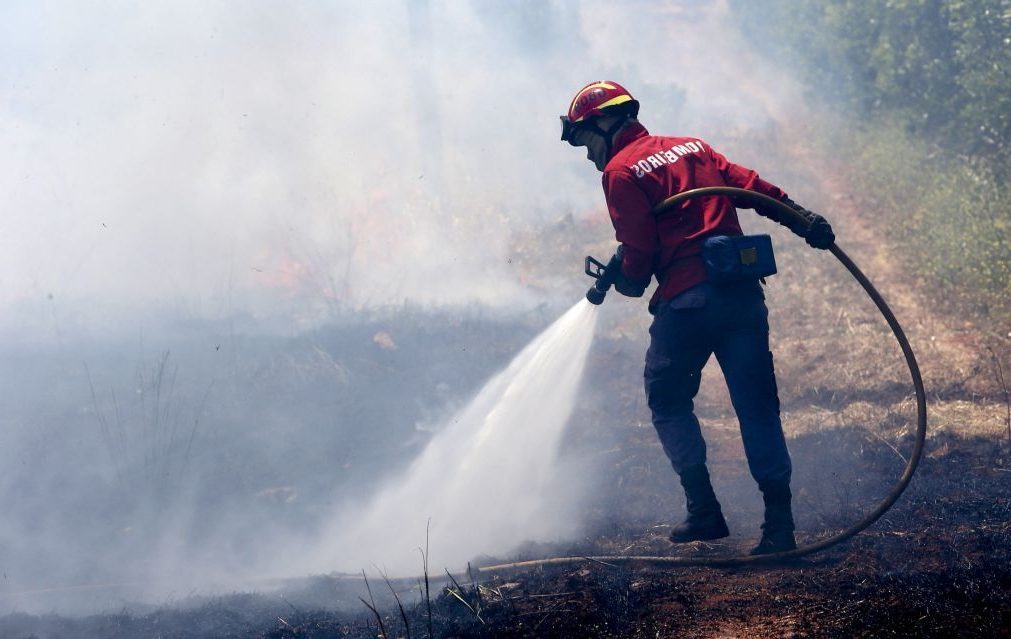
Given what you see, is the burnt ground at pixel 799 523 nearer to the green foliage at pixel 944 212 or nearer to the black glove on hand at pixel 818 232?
the green foliage at pixel 944 212

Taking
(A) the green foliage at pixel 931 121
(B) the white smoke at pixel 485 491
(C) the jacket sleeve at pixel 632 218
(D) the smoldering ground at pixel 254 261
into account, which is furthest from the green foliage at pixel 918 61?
(C) the jacket sleeve at pixel 632 218

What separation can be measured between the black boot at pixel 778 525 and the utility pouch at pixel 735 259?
1.00 meters

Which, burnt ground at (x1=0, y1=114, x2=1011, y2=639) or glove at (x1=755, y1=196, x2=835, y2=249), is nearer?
burnt ground at (x1=0, y1=114, x2=1011, y2=639)

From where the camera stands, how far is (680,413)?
400cm

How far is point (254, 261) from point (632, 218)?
6.68 m

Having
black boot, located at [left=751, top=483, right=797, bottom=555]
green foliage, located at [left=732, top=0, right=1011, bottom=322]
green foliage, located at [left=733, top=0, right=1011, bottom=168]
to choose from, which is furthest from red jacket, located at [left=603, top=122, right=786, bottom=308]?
green foliage, located at [left=733, top=0, right=1011, bottom=168]

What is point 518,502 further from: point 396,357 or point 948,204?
point 948,204

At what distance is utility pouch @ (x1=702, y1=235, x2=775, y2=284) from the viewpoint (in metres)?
3.63

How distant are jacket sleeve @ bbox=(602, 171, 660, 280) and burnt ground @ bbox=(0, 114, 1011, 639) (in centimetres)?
151

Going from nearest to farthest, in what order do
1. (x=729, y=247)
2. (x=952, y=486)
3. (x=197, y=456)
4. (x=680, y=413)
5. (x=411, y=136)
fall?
(x=729, y=247) < (x=680, y=413) < (x=952, y=486) < (x=197, y=456) < (x=411, y=136)

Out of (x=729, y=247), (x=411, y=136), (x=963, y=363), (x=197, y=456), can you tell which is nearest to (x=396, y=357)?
(x=197, y=456)

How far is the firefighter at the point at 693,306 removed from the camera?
3.72m

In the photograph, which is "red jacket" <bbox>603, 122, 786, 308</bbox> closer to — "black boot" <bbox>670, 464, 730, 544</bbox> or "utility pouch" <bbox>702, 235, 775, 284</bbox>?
"utility pouch" <bbox>702, 235, 775, 284</bbox>

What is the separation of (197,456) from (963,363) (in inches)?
266
